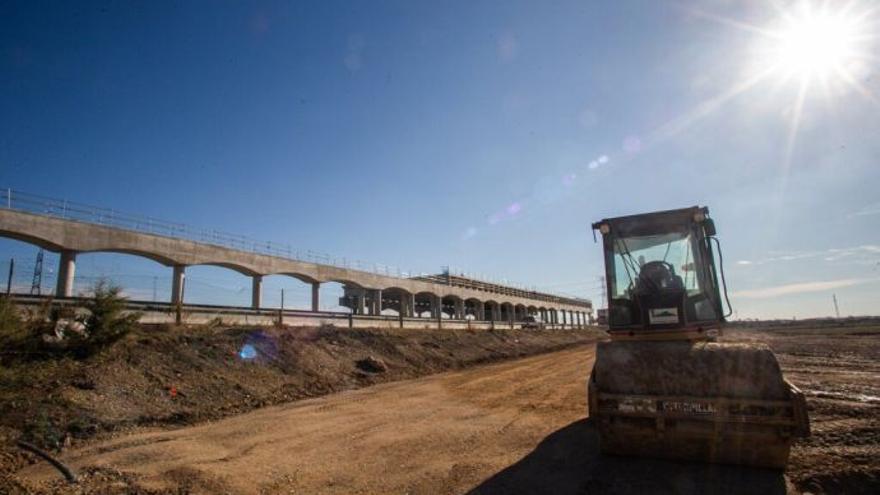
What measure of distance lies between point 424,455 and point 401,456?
1.14 feet

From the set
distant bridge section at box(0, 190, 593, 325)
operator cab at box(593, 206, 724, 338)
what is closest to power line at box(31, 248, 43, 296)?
distant bridge section at box(0, 190, 593, 325)

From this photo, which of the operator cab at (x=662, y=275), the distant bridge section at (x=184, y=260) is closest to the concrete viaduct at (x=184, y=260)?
the distant bridge section at (x=184, y=260)

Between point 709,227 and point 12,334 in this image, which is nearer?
point 709,227

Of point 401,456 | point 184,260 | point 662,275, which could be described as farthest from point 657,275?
point 184,260

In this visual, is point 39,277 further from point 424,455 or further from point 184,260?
point 424,455

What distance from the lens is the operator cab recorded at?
23.8 feet

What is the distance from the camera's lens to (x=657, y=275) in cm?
777

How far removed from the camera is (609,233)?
8.24 meters

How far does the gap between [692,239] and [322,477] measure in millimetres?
6741

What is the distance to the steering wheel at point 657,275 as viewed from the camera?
302 inches

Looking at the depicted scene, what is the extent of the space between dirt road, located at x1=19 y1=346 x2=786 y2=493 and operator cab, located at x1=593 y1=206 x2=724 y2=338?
206 centimetres

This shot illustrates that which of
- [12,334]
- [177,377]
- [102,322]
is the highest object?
[102,322]

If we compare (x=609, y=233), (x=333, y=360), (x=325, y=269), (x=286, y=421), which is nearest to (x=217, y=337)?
(x=333, y=360)

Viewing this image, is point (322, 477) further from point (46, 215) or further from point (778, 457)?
point (46, 215)
